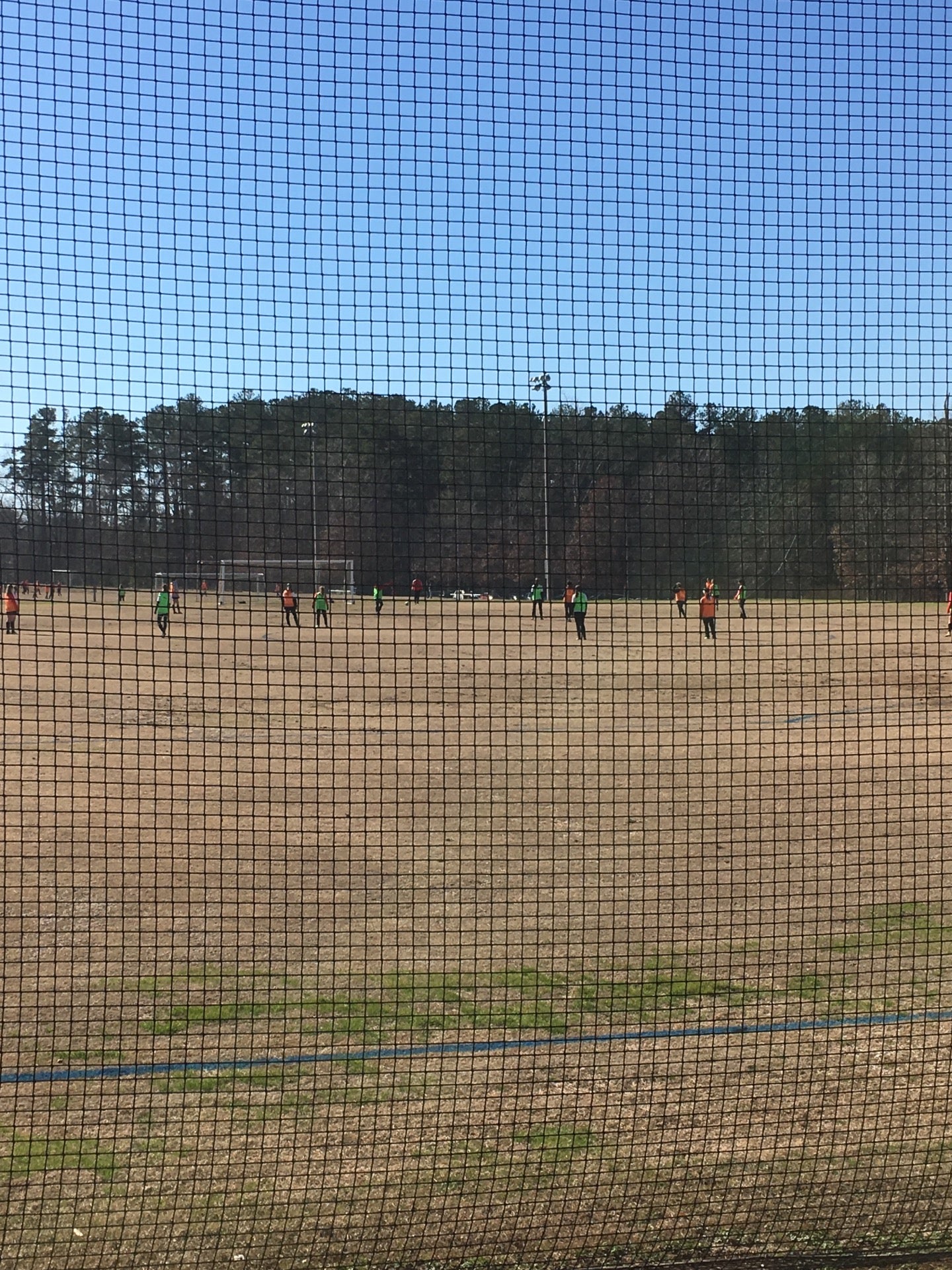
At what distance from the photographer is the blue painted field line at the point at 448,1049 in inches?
194

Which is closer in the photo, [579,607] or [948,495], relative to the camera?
[948,495]

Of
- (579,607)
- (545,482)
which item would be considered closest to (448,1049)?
(545,482)

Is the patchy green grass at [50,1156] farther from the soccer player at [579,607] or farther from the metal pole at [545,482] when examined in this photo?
the soccer player at [579,607]

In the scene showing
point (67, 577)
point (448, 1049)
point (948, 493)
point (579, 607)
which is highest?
point (948, 493)

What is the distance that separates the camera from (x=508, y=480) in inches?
300

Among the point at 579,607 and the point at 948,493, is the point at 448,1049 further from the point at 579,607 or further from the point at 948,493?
the point at 579,607

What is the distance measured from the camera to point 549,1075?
16.1ft

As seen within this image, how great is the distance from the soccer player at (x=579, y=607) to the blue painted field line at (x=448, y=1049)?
14.6 feet

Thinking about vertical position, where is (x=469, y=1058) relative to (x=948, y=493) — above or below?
below

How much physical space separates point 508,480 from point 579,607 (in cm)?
1385

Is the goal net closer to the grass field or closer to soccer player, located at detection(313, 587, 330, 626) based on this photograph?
the grass field

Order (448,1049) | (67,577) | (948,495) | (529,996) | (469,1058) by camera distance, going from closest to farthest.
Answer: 1. (469,1058)
2. (448,1049)
3. (529,996)
4. (948,495)
5. (67,577)

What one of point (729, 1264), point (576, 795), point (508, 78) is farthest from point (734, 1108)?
point (576, 795)

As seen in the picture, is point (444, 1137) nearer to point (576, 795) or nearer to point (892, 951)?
point (892, 951)
